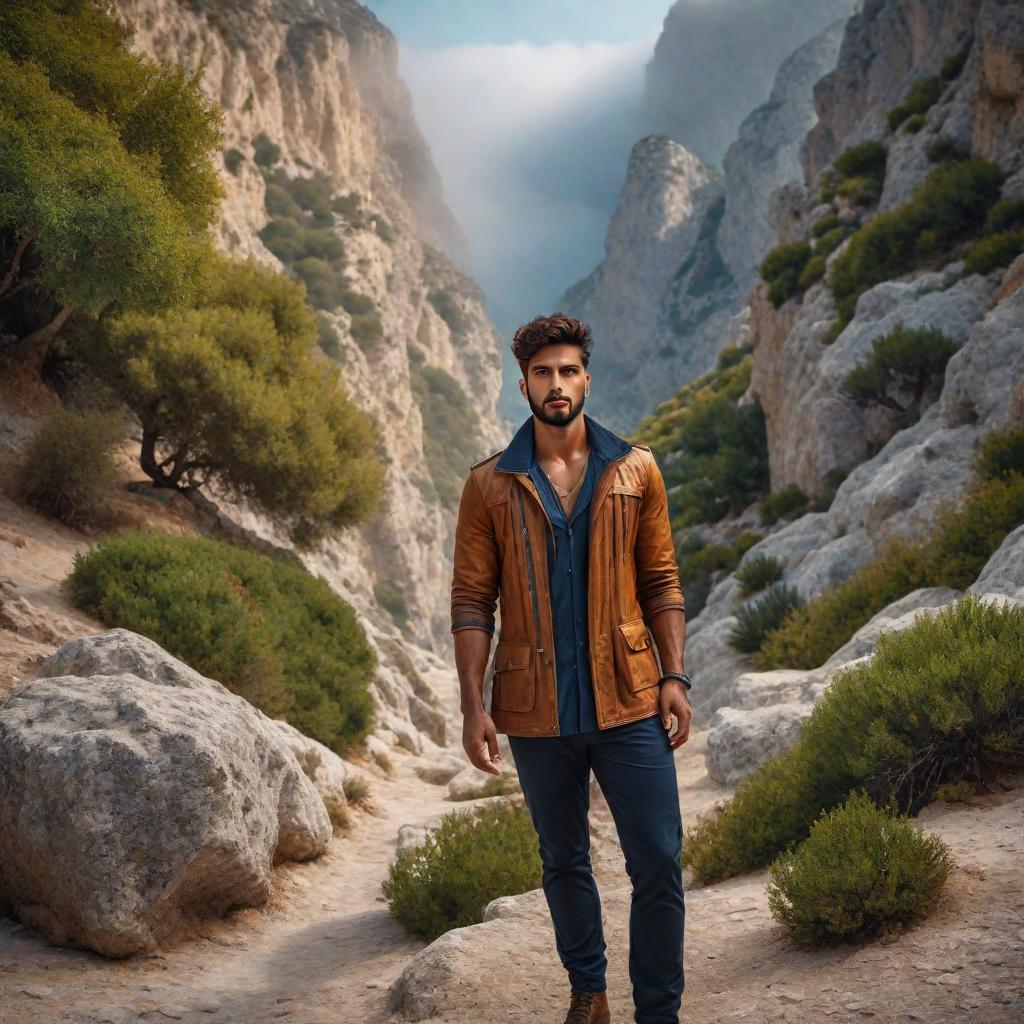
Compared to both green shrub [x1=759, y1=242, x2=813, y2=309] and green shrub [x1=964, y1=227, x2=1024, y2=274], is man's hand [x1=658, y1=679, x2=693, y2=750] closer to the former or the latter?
green shrub [x1=964, y1=227, x2=1024, y2=274]

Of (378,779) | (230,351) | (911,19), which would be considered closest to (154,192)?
(230,351)

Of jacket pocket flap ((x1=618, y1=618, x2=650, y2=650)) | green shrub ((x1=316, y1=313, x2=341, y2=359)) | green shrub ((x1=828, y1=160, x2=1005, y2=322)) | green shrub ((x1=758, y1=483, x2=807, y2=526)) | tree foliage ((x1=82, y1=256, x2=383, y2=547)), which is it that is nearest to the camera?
jacket pocket flap ((x1=618, y1=618, x2=650, y2=650))

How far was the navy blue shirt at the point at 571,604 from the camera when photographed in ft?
9.92

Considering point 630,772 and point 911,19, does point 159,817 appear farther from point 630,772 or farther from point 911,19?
point 911,19

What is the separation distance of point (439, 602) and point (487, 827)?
49081 millimetres

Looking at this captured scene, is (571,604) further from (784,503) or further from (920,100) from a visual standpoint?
(920,100)

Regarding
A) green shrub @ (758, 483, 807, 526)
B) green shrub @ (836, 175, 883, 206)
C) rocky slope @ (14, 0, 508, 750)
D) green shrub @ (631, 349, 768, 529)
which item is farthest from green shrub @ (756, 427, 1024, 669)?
green shrub @ (836, 175, 883, 206)

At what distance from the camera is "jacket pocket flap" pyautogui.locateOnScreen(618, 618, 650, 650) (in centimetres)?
310

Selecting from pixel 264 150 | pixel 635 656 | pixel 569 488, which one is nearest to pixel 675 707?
pixel 635 656

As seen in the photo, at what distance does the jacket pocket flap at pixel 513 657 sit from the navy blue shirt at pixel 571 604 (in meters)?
0.11

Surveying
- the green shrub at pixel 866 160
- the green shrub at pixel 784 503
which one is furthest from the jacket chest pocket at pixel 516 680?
the green shrub at pixel 866 160

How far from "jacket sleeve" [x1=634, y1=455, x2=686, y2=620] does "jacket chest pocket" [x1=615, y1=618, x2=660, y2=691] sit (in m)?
0.16

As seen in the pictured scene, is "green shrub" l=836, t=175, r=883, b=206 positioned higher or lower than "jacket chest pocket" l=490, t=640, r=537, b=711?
higher

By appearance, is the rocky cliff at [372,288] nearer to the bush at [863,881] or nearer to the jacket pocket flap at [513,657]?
the bush at [863,881]
